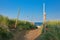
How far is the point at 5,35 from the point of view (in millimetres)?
7496

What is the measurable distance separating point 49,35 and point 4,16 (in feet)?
16.1

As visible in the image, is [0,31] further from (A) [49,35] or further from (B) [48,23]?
(B) [48,23]

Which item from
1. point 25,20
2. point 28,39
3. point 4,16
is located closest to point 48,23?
point 28,39

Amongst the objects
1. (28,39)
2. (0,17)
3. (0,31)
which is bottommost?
(28,39)

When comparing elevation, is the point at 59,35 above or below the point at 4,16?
below

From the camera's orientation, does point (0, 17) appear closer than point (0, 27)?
No

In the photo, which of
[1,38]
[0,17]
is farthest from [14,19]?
[1,38]

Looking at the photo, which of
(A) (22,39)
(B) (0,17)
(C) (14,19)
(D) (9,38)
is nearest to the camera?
(D) (9,38)

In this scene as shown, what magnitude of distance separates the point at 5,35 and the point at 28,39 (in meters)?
2.14

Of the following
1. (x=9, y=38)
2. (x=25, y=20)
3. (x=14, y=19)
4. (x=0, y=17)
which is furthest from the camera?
(x=25, y=20)

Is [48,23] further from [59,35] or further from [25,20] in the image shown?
[25,20]

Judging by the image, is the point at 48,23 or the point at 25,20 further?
the point at 25,20

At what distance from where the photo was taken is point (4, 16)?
11.6 meters

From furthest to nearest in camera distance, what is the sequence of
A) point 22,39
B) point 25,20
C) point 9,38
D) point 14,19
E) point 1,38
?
point 25,20 < point 14,19 < point 22,39 < point 9,38 < point 1,38
